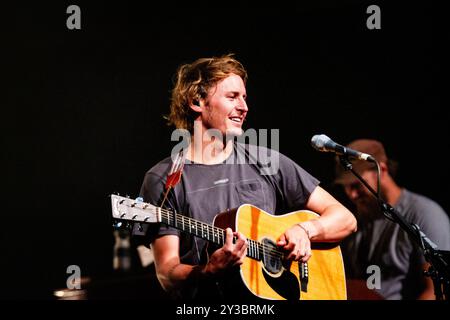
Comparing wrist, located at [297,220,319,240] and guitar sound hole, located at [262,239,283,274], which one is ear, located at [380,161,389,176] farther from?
guitar sound hole, located at [262,239,283,274]

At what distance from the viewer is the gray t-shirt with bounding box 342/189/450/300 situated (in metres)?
4.00

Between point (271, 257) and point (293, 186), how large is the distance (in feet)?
1.67

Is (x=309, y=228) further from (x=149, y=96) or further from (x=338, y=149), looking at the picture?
(x=149, y=96)

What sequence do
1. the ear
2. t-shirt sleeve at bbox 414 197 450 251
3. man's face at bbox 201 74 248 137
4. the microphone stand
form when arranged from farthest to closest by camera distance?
the ear < t-shirt sleeve at bbox 414 197 450 251 < man's face at bbox 201 74 248 137 < the microphone stand

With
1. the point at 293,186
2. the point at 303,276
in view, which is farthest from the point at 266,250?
the point at 293,186

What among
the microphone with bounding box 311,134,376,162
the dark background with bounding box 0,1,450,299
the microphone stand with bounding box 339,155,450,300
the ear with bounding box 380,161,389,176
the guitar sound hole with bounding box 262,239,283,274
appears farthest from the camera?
the ear with bounding box 380,161,389,176

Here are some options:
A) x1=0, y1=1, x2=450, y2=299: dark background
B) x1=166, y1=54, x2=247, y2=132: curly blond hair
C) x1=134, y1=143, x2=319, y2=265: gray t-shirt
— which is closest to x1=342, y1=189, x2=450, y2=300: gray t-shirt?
x1=0, y1=1, x2=450, y2=299: dark background

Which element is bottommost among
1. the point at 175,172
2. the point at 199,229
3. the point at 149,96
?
the point at 199,229

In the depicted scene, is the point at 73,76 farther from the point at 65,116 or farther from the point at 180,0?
the point at 180,0

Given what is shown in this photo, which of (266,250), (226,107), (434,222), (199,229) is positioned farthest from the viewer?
(434,222)

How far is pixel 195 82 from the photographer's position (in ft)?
10.7
